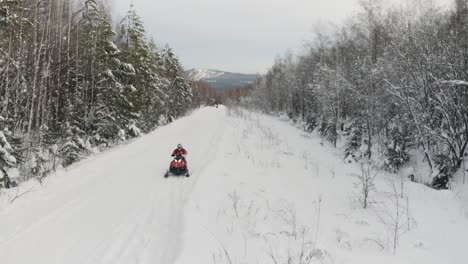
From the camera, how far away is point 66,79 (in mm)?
18656

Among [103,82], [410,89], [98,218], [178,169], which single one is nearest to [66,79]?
[103,82]

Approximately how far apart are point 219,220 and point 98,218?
8.22 feet

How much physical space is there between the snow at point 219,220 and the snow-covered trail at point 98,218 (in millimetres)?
20

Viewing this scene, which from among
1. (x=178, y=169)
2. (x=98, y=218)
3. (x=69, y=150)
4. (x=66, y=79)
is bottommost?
(x=69, y=150)

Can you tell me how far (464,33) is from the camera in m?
12.6

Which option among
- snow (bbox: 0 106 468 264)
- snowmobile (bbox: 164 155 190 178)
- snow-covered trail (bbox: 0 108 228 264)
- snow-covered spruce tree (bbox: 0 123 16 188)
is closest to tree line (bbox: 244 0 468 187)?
snow (bbox: 0 106 468 264)

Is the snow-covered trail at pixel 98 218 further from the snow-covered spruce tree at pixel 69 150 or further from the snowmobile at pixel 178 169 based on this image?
the snow-covered spruce tree at pixel 69 150

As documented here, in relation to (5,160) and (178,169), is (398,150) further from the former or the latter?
(5,160)

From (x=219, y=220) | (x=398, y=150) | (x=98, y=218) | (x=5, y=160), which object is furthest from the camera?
(x=398, y=150)

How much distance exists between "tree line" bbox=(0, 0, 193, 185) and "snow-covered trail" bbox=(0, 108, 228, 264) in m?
2.53

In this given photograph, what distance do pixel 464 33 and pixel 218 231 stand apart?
1180 cm

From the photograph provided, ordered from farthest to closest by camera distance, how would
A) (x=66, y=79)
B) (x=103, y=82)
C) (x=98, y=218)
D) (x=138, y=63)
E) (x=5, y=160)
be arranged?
(x=138, y=63) < (x=103, y=82) < (x=66, y=79) < (x=5, y=160) < (x=98, y=218)

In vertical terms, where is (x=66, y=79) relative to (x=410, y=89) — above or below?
below

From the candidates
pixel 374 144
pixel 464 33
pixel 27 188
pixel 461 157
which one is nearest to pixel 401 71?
pixel 464 33
